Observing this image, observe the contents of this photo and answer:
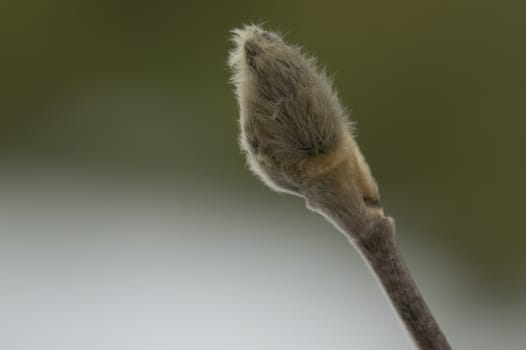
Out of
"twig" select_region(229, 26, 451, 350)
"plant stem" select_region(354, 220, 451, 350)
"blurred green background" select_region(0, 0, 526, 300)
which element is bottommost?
"plant stem" select_region(354, 220, 451, 350)

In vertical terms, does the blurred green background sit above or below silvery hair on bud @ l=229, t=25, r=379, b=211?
above

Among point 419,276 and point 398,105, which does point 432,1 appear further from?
point 419,276

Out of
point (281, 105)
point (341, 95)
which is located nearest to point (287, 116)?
point (281, 105)

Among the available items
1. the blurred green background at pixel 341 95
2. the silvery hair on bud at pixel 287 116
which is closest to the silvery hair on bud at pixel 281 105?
the silvery hair on bud at pixel 287 116

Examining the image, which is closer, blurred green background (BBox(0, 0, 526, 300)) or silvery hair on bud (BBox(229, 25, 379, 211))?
silvery hair on bud (BBox(229, 25, 379, 211))

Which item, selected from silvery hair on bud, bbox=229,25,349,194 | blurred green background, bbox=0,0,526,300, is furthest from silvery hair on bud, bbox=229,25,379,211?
blurred green background, bbox=0,0,526,300

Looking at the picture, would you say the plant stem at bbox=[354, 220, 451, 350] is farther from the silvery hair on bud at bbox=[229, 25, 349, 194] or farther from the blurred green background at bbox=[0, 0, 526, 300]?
the blurred green background at bbox=[0, 0, 526, 300]
